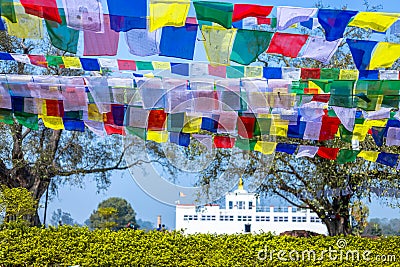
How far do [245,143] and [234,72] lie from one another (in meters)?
1.99

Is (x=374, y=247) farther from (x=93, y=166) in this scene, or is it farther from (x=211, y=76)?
(x=93, y=166)

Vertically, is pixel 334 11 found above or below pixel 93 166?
above

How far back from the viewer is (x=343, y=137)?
866 centimetres

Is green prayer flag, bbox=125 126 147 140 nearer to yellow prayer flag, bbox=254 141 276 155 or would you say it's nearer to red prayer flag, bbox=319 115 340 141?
yellow prayer flag, bbox=254 141 276 155

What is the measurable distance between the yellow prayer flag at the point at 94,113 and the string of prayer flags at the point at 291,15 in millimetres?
3195

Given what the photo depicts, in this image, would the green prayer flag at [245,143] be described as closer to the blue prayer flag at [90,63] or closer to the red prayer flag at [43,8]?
the blue prayer flag at [90,63]

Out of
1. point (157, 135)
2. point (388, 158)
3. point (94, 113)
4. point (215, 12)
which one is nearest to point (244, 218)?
point (388, 158)

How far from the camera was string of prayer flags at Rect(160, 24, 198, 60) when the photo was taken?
5.27 meters

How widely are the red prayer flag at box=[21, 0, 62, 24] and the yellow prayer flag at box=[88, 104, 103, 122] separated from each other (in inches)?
106

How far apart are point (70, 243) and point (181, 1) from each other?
15.3 feet

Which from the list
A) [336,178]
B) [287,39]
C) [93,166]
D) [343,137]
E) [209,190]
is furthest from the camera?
[93,166]

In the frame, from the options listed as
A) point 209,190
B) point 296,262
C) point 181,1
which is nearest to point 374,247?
point 296,262

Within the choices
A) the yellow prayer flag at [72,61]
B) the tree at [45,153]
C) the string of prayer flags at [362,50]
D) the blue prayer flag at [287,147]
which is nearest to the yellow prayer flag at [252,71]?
the string of prayer flags at [362,50]

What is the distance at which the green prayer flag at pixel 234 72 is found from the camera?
6.69 metres
